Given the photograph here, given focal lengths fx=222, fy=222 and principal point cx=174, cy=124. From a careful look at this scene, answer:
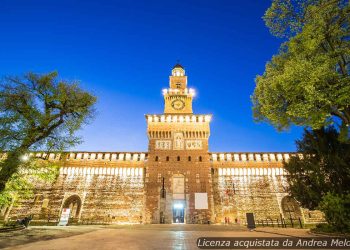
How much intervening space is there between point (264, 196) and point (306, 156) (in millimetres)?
16956

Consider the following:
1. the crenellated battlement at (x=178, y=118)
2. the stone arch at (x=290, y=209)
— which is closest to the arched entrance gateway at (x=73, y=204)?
the crenellated battlement at (x=178, y=118)

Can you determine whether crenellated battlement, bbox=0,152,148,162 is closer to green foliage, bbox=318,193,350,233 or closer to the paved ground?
the paved ground

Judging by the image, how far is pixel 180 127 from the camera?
1384 inches

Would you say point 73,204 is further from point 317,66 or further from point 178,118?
point 317,66

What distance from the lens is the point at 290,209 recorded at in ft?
99.4

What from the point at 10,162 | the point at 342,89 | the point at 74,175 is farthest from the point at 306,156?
the point at 74,175

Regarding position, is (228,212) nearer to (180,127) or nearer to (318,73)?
(180,127)

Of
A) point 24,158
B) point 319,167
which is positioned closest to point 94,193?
point 24,158

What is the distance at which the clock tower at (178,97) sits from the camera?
38562 mm

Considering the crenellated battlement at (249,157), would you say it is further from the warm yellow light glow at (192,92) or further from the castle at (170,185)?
the warm yellow light glow at (192,92)

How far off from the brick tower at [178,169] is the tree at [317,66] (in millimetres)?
19591

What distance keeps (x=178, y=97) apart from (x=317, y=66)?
1110 inches

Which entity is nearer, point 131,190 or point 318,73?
point 318,73

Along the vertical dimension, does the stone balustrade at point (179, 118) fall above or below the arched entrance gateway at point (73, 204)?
above
